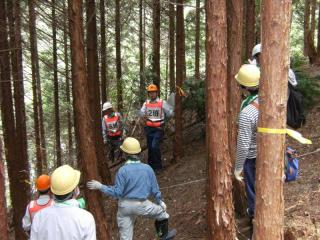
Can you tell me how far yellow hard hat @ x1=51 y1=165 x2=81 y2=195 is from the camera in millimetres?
4152

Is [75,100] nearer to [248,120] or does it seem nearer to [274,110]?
[248,120]

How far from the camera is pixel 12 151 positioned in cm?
1118

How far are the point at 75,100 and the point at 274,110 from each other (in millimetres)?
4344

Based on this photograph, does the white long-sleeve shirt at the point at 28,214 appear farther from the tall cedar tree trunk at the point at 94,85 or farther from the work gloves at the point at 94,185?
the tall cedar tree trunk at the point at 94,85

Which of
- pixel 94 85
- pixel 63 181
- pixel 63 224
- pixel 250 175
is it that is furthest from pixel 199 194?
pixel 63 224

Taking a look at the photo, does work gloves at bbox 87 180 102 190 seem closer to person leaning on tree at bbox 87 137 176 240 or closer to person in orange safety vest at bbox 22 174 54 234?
person leaning on tree at bbox 87 137 176 240

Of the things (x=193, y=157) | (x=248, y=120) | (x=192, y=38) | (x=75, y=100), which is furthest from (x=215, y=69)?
(x=192, y=38)

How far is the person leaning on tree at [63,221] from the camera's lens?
4012 millimetres

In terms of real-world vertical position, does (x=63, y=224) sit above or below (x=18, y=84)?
below

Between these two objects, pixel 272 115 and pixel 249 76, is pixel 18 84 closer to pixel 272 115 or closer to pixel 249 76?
pixel 249 76

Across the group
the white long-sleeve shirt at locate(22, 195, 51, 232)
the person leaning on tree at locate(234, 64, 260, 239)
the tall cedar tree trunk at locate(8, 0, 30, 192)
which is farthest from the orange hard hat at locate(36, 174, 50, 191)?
the tall cedar tree trunk at locate(8, 0, 30, 192)

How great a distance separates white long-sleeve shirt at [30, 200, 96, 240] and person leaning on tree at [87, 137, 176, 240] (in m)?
2.36

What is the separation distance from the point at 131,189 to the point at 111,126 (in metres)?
6.89

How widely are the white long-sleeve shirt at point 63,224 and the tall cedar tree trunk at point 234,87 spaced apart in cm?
373
